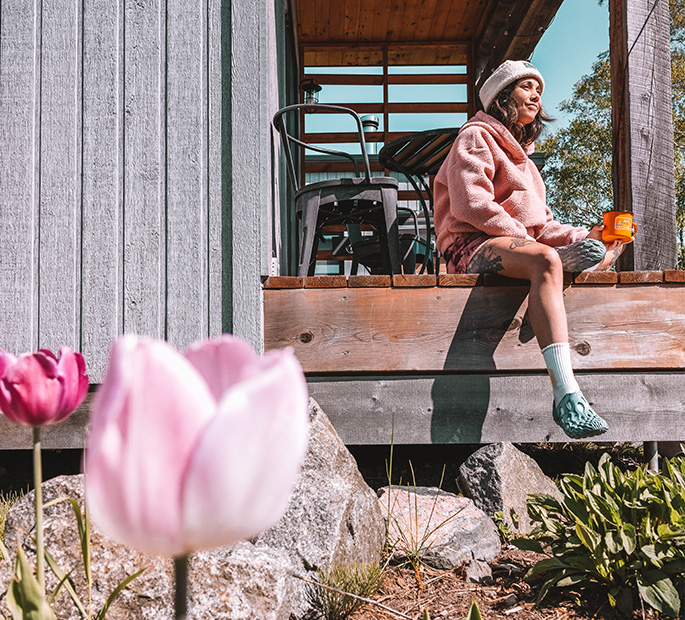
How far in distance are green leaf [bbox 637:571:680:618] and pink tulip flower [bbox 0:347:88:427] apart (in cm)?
131

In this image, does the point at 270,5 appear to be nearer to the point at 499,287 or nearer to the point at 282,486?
the point at 499,287

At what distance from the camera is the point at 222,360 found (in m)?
0.34

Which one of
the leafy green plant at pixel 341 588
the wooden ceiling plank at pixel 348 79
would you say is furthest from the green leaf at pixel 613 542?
the wooden ceiling plank at pixel 348 79

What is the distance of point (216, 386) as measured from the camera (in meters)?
0.35

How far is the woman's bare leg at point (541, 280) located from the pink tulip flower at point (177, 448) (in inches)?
85.3

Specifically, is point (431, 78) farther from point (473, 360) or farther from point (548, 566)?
point (548, 566)

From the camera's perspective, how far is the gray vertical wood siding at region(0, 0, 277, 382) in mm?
2639

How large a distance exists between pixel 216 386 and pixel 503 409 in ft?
8.05

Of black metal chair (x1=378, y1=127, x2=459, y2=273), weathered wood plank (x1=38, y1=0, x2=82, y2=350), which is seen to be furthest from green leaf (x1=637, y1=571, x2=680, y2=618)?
black metal chair (x1=378, y1=127, x2=459, y2=273)

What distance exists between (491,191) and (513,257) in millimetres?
368

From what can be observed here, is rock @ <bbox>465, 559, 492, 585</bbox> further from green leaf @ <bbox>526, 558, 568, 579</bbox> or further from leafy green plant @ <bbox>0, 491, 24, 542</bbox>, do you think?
leafy green plant @ <bbox>0, 491, 24, 542</bbox>

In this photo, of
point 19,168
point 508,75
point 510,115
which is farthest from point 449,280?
point 19,168

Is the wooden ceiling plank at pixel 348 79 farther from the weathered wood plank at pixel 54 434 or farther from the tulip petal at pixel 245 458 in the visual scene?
the tulip petal at pixel 245 458

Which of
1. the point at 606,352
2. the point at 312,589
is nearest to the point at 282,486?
the point at 312,589
